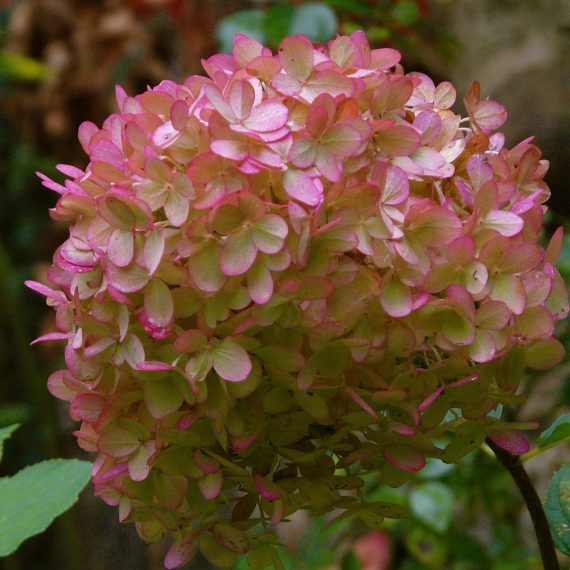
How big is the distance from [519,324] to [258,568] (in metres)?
0.28

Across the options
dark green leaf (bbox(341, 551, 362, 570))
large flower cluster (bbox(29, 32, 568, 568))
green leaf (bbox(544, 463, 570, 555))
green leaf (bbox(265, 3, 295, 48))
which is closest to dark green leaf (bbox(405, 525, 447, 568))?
dark green leaf (bbox(341, 551, 362, 570))

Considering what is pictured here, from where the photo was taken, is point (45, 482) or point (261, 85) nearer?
point (261, 85)

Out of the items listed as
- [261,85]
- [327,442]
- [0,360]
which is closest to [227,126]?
[261,85]

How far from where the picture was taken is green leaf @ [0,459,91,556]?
697 mm

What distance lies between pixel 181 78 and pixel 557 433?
7.72 feet

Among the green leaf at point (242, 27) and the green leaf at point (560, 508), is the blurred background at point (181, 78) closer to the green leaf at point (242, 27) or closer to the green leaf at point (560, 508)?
the green leaf at point (242, 27)

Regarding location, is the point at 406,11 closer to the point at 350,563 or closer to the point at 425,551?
the point at 350,563

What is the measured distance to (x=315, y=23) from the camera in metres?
1.36

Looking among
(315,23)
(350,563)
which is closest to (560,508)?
(350,563)

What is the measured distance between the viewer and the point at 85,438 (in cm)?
64

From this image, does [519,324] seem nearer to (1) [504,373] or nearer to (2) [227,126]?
(1) [504,373]

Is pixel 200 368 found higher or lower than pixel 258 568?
higher

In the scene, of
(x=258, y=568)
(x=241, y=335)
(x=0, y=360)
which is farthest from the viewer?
(x=0, y=360)

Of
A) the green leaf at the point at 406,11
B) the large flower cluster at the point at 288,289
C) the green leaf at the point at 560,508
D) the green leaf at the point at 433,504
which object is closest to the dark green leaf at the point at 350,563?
the green leaf at the point at 433,504
